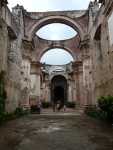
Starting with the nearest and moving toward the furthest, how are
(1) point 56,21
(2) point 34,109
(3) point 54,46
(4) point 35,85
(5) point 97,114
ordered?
(5) point 97,114 < (2) point 34,109 < (1) point 56,21 < (4) point 35,85 < (3) point 54,46

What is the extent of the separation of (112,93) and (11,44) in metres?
6.78

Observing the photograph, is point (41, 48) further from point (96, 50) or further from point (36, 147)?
point (36, 147)

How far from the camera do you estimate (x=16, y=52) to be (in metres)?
11.4

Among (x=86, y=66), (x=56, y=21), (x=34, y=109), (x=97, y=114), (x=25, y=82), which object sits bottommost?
(x=34, y=109)

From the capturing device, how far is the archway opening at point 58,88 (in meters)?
33.4

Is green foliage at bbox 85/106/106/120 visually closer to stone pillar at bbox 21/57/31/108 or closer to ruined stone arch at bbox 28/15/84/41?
stone pillar at bbox 21/57/31/108

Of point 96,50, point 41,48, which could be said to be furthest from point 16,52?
point 41,48

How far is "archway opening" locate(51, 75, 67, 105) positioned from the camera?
3343cm

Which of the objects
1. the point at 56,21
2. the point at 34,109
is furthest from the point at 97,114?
the point at 56,21

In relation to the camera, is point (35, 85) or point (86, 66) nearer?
point (86, 66)

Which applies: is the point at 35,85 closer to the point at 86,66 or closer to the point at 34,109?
the point at 34,109

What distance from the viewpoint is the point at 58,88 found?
35969mm

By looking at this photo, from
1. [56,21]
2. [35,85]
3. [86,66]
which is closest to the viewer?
[86,66]

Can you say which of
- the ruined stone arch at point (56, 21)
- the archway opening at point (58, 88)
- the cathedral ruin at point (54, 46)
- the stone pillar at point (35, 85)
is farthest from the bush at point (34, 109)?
the archway opening at point (58, 88)
